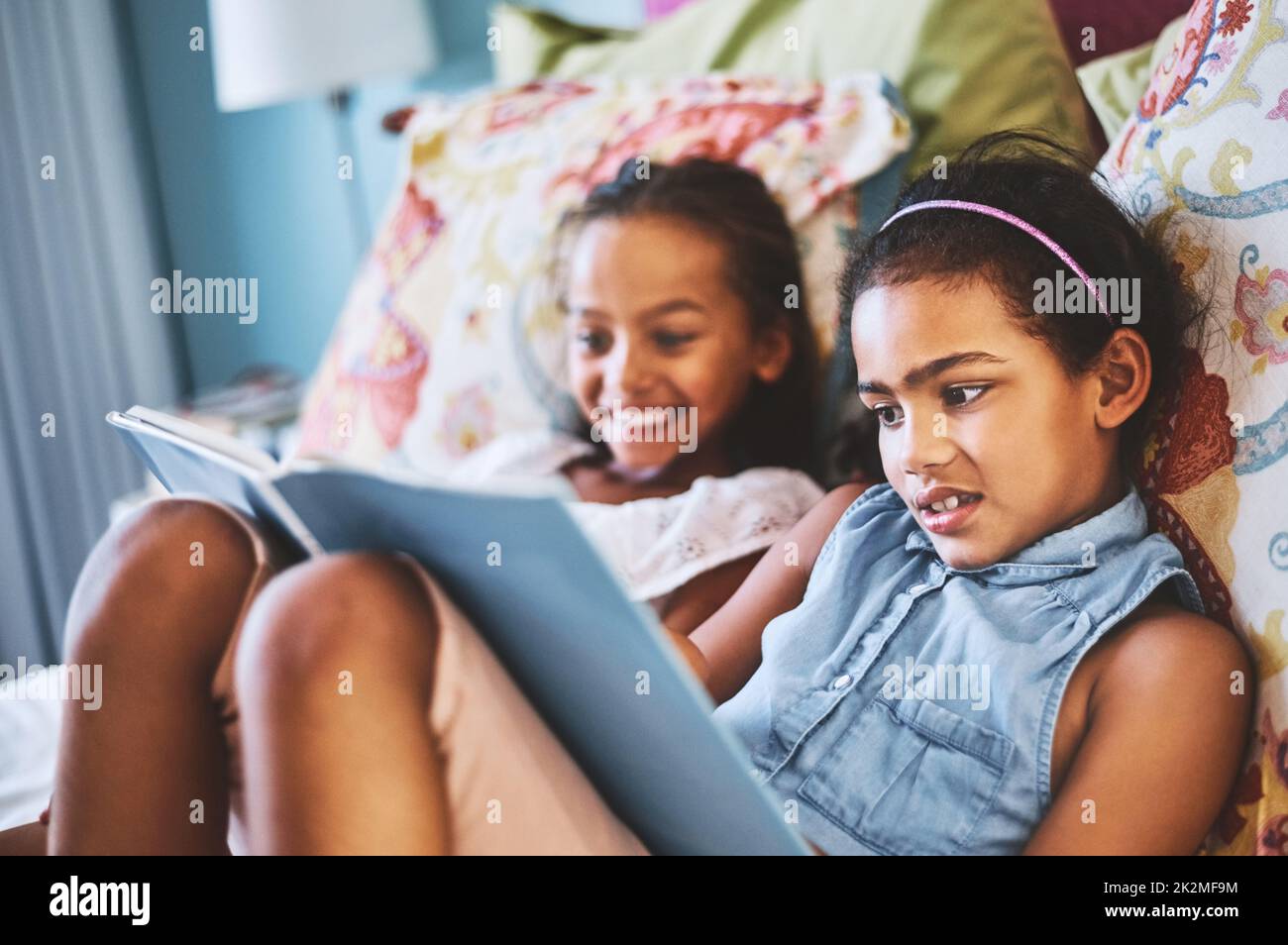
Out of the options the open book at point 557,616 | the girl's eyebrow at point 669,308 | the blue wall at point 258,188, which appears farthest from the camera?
the blue wall at point 258,188

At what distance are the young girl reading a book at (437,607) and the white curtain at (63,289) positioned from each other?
1.43 m

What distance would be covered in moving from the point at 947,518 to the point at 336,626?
0.40 m

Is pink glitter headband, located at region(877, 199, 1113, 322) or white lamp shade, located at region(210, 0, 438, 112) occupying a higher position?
white lamp shade, located at region(210, 0, 438, 112)

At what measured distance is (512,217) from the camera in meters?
1.31

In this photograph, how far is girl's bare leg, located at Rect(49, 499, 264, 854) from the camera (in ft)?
2.40

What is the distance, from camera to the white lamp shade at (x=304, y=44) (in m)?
1.98

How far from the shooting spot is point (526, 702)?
0.73 m

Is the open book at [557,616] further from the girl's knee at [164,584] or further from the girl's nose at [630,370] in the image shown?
the girl's nose at [630,370]

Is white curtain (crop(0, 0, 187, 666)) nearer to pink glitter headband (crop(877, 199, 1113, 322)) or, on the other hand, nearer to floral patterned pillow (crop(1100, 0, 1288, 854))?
pink glitter headband (crop(877, 199, 1113, 322))

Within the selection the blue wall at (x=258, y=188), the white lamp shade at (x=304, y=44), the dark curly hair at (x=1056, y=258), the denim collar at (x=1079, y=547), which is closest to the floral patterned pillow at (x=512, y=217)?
the dark curly hair at (x=1056, y=258)

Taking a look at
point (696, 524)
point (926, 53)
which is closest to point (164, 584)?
point (696, 524)

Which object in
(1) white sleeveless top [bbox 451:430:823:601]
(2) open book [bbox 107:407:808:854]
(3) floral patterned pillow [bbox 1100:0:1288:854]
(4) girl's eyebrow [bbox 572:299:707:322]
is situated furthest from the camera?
(4) girl's eyebrow [bbox 572:299:707:322]

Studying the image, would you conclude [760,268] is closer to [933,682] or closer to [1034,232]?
[1034,232]

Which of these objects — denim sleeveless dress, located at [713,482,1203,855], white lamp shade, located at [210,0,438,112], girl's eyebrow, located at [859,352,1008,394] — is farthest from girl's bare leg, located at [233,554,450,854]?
white lamp shade, located at [210,0,438,112]
